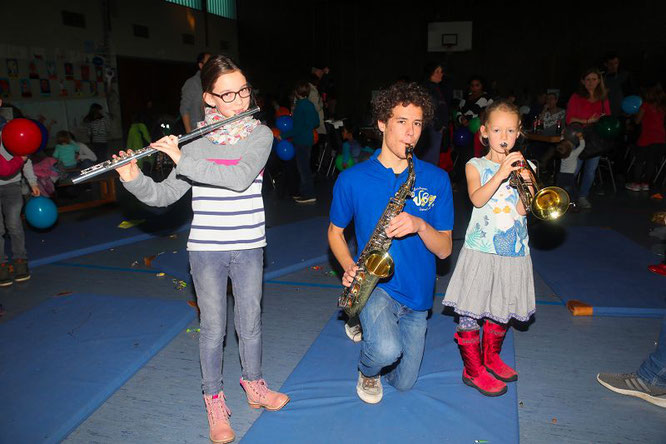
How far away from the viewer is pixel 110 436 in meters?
2.54

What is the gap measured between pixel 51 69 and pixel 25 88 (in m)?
0.93

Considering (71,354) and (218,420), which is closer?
(218,420)

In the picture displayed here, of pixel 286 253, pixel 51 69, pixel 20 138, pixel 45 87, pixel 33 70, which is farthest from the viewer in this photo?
pixel 51 69

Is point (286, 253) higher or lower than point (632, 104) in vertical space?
lower

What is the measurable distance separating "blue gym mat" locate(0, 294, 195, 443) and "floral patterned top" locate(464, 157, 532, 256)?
2.23 m

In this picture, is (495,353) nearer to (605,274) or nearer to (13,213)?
(605,274)

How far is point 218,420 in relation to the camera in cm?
250

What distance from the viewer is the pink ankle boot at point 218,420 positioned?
2.46 meters

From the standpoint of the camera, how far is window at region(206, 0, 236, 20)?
16.7m

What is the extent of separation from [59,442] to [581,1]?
17479 millimetres

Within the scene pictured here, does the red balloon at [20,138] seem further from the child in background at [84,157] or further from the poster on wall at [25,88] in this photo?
the poster on wall at [25,88]

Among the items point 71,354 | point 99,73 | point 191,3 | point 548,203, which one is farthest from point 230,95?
point 191,3

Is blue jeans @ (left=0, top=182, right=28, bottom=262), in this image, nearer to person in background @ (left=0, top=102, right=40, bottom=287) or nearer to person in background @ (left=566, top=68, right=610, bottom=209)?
person in background @ (left=0, top=102, right=40, bottom=287)

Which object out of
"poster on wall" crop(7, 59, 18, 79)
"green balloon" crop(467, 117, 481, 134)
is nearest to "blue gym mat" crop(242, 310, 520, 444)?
"green balloon" crop(467, 117, 481, 134)
